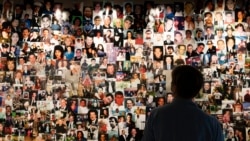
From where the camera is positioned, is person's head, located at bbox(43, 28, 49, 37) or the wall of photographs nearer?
the wall of photographs

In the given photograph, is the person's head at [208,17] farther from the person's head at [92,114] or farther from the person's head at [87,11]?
the person's head at [92,114]

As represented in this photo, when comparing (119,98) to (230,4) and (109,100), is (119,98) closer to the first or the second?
(109,100)

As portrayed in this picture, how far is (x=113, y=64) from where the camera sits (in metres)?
2.50

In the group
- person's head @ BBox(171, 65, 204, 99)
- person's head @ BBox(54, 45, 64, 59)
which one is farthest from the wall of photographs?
person's head @ BBox(171, 65, 204, 99)

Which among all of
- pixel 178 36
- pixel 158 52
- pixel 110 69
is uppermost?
pixel 178 36

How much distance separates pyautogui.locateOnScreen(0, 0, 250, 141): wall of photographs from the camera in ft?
8.02

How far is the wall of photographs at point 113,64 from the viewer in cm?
244

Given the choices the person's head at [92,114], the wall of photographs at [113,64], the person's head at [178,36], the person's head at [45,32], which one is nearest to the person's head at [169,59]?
the wall of photographs at [113,64]

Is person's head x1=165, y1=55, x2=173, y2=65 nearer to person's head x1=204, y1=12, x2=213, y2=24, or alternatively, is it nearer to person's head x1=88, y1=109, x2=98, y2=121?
person's head x1=204, y1=12, x2=213, y2=24

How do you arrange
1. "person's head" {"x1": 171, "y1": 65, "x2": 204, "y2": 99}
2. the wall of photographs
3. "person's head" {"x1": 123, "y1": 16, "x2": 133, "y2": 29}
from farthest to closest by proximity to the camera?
1. "person's head" {"x1": 123, "y1": 16, "x2": 133, "y2": 29}
2. the wall of photographs
3. "person's head" {"x1": 171, "y1": 65, "x2": 204, "y2": 99}

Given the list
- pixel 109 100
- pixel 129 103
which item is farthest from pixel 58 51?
pixel 129 103

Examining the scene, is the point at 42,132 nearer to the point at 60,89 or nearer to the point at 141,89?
the point at 60,89

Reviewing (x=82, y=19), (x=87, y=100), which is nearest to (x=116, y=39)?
(x=82, y=19)

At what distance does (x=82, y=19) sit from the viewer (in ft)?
8.43
